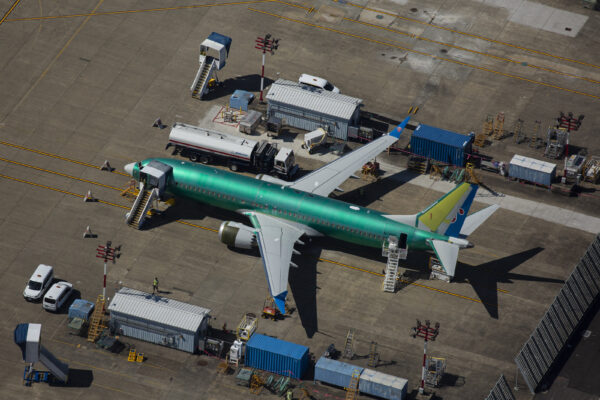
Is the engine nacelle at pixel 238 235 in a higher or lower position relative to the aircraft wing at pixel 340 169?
lower

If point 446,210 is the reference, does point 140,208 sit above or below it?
below

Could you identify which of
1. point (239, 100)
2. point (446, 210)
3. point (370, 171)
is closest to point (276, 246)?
point (446, 210)

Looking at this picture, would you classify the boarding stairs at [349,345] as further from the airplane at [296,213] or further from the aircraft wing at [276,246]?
the airplane at [296,213]

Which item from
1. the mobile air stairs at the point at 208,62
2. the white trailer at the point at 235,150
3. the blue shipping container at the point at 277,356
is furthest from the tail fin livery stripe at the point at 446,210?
the mobile air stairs at the point at 208,62

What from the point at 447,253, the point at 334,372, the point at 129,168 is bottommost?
the point at 334,372

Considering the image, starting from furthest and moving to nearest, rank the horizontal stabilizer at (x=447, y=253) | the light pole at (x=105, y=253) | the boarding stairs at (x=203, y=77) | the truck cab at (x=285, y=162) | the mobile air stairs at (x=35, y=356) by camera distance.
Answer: the boarding stairs at (x=203, y=77), the truck cab at (x=285, y=162), the horizontal stabilizer at (x=447, y=253), the light pole at (x=105, y=253), the mobile air stairs at (x=35, y=356)

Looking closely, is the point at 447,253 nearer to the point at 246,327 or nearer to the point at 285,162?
the point at 246,327
